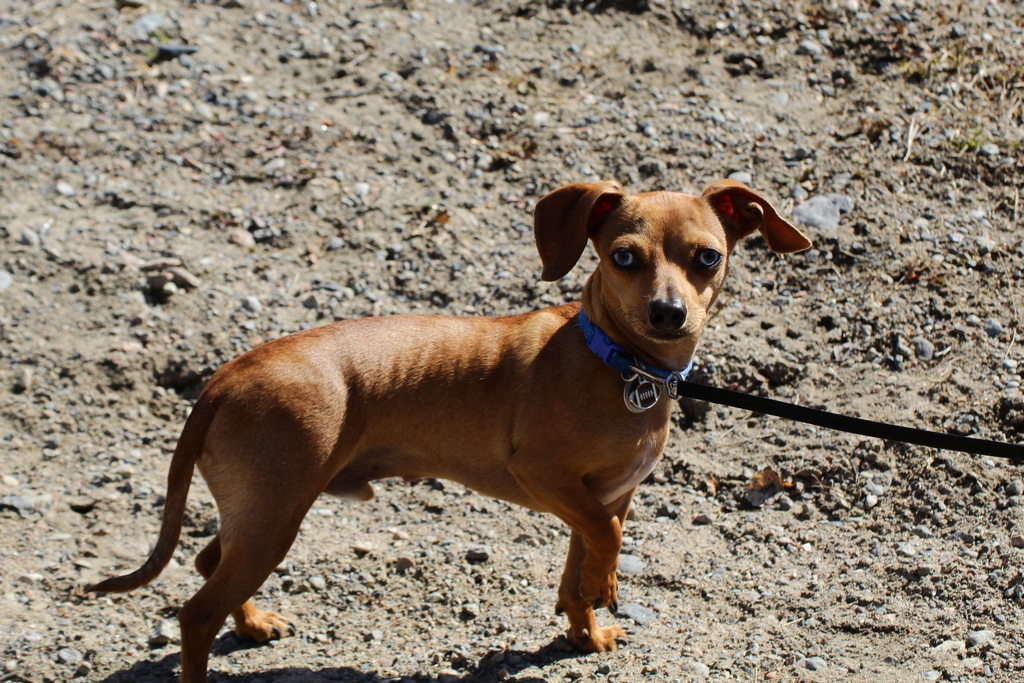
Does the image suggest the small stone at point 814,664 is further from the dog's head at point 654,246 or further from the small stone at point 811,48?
the small stone at point 811,48

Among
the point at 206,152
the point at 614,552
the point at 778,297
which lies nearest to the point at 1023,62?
the point at 778,297

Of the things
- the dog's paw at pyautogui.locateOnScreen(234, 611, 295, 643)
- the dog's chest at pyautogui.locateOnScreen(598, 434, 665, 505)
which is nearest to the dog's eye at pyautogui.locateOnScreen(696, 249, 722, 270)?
the dog's chest at pyautogui.locateOnScreen(598, 434, 665, 505)

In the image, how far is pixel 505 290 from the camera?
675 cm

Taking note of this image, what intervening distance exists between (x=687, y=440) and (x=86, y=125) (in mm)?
5779

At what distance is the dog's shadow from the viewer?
4.37 meters

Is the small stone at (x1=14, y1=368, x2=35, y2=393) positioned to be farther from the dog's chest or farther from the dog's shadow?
the dog's chest

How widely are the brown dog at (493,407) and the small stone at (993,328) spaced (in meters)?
2.38

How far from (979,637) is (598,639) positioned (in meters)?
1.73

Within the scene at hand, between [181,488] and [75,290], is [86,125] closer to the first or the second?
[75,290]

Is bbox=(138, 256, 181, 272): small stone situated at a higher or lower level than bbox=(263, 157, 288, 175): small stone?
lower

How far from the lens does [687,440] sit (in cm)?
588

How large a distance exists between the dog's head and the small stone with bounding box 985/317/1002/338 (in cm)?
235

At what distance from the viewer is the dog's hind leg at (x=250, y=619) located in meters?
4.58

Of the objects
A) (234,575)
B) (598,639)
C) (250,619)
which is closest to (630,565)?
(598,639)
